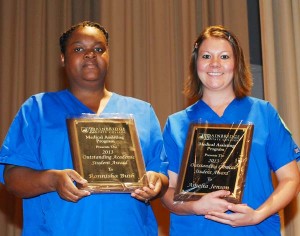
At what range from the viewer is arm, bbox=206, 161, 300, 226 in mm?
2230

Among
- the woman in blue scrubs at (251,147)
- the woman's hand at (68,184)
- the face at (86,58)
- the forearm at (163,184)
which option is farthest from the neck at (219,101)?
the woman's hand at (68,184)

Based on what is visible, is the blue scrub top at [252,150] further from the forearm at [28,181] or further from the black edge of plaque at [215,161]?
the forearm at [28,181]

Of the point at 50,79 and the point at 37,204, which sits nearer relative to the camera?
the point at 37,204

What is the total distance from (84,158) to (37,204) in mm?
284

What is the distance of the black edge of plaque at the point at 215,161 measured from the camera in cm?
227

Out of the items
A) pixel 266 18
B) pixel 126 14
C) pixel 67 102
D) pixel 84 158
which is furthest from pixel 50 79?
pixel 84 158

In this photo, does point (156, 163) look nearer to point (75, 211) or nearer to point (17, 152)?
point (75, 211)

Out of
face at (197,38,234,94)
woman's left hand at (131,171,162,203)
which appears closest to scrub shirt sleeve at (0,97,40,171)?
woman's left hand at (131,171,162,203)

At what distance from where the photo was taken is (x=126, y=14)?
4.20 metres

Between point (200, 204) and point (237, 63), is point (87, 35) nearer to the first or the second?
point (237, 63)

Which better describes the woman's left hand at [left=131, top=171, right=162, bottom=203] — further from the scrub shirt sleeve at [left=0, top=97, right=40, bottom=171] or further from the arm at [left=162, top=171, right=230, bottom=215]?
the scrub shirt sleeve at [left=0, top=97, right=40, bottom=171]

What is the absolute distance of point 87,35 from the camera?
248 centimetres

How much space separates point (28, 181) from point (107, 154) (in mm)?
310

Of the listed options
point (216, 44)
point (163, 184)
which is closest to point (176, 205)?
point (163, 184)
